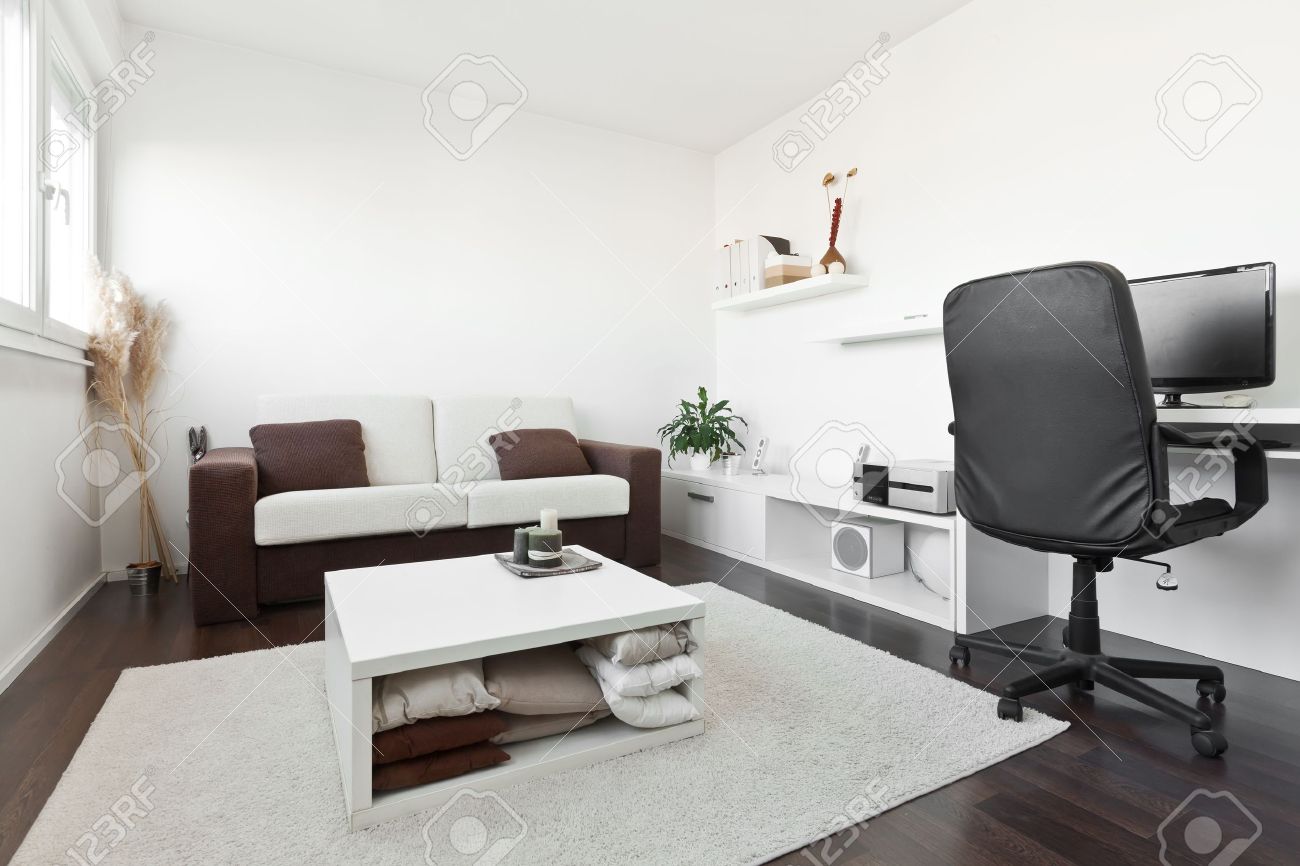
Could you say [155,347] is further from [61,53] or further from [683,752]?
[683,752]

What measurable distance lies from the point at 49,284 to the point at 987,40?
12.8 feet

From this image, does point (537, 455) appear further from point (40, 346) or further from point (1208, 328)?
point (1208, 328)

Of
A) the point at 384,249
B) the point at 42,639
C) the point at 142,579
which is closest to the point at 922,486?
the point at 384,249

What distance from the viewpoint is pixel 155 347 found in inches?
129

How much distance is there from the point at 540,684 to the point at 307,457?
2049mm

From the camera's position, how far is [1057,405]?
1796 millimetres

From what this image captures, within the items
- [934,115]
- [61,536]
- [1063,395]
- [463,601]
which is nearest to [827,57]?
[934,115]

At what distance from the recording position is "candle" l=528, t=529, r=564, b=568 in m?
2.07

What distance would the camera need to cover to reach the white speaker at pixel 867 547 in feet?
10.6

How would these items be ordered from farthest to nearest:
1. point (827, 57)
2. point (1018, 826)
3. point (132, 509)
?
point (827, 57), point (132, 509), point (1018, 826)

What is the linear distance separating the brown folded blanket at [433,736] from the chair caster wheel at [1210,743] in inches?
64.5

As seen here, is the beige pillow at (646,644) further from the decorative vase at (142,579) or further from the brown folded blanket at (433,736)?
the decorative vase at (142,579)

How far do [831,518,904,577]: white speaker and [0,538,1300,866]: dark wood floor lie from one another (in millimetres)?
622

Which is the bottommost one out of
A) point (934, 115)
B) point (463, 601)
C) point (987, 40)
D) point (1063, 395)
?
point (463, 601)
